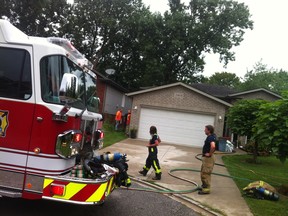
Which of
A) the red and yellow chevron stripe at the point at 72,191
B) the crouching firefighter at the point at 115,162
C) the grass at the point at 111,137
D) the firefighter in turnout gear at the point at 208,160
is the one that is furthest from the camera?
the grass at the point at 111,137

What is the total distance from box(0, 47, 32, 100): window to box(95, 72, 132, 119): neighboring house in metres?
21.9

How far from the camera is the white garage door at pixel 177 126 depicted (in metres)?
22.2

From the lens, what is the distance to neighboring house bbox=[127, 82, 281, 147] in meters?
22.3

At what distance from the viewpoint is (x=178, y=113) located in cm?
2273

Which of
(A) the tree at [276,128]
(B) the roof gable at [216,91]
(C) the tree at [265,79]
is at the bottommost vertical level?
(A) the tree at [276,128]

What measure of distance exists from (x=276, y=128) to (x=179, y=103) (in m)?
14.2

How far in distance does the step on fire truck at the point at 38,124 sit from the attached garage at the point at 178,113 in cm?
1790

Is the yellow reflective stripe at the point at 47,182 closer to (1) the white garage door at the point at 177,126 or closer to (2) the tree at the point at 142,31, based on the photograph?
(1) the white garage door at the point at 177,126

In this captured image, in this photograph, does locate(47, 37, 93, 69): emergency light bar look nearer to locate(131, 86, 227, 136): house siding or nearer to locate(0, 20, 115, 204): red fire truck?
locate(0, 20, 115, 204): red fire truck

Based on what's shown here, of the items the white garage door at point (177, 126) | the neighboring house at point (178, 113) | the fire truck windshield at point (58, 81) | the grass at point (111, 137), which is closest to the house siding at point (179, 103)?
the neighboring house at point (178, 113)

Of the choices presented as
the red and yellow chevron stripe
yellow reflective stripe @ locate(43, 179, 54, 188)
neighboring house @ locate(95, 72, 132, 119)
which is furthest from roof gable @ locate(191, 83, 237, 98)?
yellow reflective stripe @ locate(43, 179, 54, 188)

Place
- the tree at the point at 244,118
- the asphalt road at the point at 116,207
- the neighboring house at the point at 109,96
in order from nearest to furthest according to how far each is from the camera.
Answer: the asphalt road at the point at 116,207
the tree at the point at 244,118
the neighboring house at the point at 109,96

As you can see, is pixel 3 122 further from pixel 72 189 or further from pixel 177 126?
pixel 177 126

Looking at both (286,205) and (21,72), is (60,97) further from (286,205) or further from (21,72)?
(286,205)
